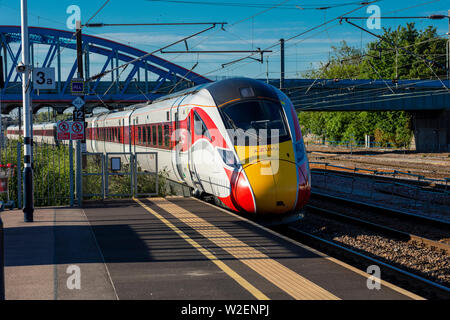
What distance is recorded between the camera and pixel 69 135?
14992 mm

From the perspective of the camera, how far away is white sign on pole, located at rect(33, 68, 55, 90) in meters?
13.5

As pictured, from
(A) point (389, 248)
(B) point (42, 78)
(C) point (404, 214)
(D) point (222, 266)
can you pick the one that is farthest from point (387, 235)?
(B) point (42, 78)

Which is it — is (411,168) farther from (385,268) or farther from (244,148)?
(385,268)

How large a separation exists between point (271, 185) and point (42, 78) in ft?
21.8

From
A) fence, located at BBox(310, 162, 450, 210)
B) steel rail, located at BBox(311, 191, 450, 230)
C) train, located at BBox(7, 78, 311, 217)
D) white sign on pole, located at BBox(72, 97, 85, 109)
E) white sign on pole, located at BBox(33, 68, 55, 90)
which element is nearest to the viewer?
train, located at BBox(7, 78, 311, 217)

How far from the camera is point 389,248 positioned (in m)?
11.8

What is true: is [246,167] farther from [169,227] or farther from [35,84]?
[35,84]

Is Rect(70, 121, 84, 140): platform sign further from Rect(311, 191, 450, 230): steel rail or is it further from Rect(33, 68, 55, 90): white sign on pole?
Rect(311, 191, 450, 230): steel rail

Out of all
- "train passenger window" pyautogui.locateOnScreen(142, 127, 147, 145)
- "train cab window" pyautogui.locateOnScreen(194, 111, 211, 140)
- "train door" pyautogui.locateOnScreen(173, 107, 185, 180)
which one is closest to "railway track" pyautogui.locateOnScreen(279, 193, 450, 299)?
"train cab window" pyautogui.locateOnScreen(194, 111, 211, 140)

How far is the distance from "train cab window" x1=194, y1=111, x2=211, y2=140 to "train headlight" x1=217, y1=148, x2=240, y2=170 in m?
0.90

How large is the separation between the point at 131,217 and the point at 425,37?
2764 inches

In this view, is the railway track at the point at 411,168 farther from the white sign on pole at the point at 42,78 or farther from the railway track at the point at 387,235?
the white sign on pole at the point at 42,78

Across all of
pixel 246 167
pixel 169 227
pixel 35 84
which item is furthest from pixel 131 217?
pixel 35 84
